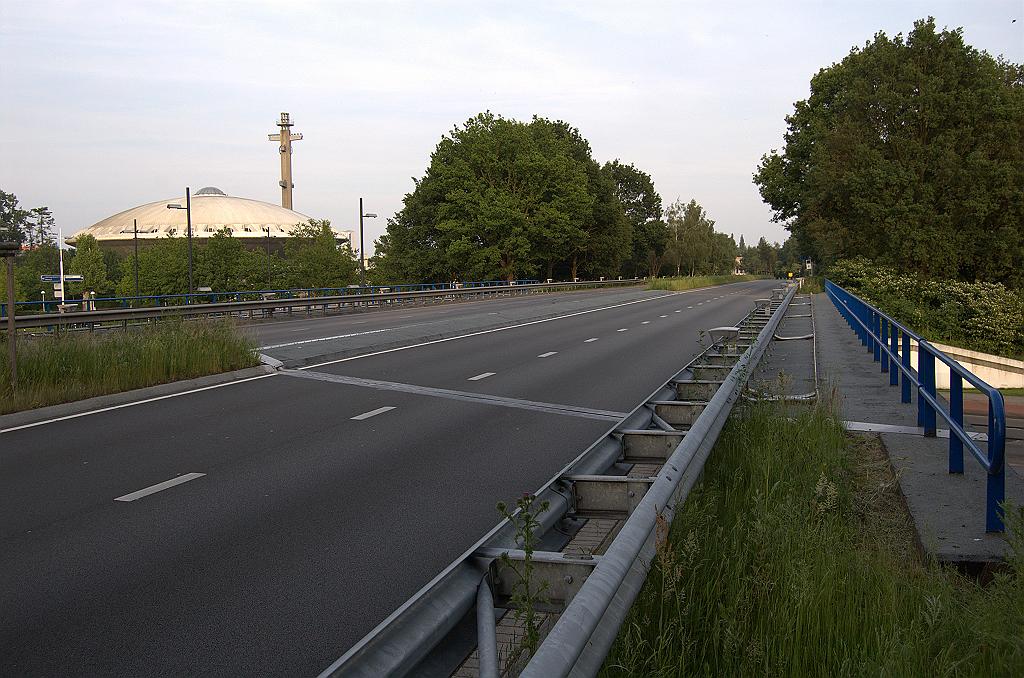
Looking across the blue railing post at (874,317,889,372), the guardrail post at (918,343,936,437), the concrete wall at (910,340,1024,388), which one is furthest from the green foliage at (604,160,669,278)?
the guardrail post at (918,343,936,437)

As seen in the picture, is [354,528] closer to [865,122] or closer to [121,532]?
[121,532]

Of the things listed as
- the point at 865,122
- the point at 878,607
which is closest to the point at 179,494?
the point at 878,607

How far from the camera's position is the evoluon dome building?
6068 inches

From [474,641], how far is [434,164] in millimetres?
91802

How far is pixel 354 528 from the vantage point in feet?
21.8

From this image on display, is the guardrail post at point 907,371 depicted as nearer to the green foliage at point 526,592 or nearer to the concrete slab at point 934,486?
the concrete slab at point 934,486

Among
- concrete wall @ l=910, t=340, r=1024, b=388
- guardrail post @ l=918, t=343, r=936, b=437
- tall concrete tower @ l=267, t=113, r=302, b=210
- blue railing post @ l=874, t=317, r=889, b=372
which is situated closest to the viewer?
guardrail post @ l=918, t=343, r=936, b=437

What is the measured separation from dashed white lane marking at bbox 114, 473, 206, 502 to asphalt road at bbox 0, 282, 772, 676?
0.03 meters

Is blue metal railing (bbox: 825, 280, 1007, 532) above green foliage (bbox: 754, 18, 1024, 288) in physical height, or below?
below

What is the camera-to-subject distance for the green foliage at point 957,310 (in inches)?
1515

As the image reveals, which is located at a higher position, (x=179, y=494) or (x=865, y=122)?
(x=865, y=122)

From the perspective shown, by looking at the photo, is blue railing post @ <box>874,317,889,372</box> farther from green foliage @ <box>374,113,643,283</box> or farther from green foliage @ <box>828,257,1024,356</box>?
green foliage @ <box>374,113,643,283</box>

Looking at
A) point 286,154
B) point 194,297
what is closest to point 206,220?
point 286,154

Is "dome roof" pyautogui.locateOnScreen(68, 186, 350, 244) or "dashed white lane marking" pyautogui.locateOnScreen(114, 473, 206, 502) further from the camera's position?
"dome roof" pyautogui.locateOnScreen(68, 186, 350, 244)
